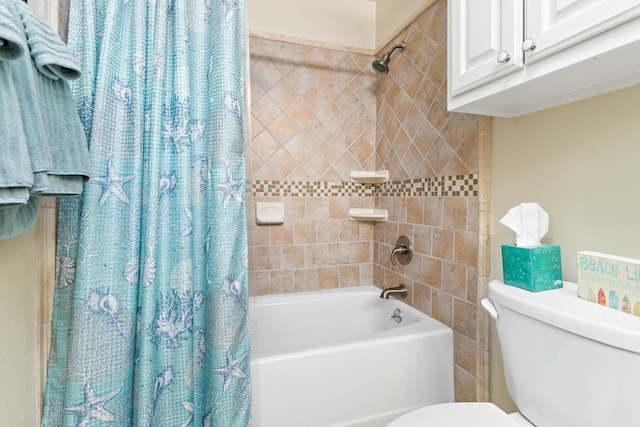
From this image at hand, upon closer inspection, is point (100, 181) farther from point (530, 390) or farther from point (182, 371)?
point (530, 390)

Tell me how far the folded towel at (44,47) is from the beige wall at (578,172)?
1340mm

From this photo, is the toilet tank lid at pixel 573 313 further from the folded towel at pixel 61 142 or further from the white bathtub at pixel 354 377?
the folded towel at pixel 61 142

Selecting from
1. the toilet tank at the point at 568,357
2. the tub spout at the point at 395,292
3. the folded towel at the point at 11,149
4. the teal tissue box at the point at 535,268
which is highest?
the folded towel at the point at 11,149

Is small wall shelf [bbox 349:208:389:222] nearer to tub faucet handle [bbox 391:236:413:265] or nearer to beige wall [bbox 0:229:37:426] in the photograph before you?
tub faucet handle [bbox 391:236:413:265]

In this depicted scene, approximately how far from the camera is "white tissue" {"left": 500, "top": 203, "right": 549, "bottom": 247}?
3.22 feet

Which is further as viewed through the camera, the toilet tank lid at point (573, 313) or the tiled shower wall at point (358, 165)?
the tiled shower wall at point (358, 165)

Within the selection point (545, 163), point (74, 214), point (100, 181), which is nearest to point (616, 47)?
point (545, 163)

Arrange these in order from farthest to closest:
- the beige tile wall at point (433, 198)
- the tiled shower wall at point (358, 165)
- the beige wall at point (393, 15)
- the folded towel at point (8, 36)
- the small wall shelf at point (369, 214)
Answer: the small wall shelf at point (369, 214) → the beige wall at point (393, 15) → the tiled shower wall at point (358, 165) → the beige tile wall at point (433, 198) → the folded towel at point (8, 36)

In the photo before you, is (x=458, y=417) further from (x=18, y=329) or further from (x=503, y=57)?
(x=18, y=329)

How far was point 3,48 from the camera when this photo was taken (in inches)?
20.6

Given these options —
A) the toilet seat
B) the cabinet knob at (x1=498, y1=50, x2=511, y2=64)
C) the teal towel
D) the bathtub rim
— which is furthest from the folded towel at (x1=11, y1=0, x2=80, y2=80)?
the toilet seat

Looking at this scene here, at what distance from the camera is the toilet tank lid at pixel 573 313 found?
651 millimetres

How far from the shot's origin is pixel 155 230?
3.15 ft

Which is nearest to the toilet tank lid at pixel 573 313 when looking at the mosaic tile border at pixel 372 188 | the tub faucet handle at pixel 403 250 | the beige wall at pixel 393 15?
the mosaic tile border at pixel 372 188
